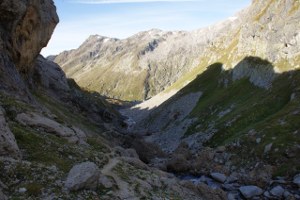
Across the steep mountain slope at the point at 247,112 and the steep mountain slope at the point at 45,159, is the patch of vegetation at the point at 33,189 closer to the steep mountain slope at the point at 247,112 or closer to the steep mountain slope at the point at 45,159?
the steep mountain slope at the point at 45,159

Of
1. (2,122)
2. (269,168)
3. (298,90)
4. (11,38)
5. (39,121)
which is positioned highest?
(298,90)

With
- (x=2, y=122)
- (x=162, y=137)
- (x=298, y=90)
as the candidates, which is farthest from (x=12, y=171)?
(x=162, y=137)

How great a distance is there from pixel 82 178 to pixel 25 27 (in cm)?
4234

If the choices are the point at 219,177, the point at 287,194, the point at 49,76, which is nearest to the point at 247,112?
the point at 219,177

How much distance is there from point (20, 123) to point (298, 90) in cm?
5137

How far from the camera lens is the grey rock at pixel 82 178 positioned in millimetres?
26505

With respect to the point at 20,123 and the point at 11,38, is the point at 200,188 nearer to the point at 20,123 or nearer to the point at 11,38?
the point at 20,123

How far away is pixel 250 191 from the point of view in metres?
45.7

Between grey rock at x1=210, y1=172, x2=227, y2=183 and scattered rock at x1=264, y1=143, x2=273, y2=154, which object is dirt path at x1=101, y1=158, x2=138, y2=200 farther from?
scattered rock at x1=264, y1=143, x2=273, y2=154

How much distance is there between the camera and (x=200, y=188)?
40.3m

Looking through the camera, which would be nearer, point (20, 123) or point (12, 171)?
point (12, 171)

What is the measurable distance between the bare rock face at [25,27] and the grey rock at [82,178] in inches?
1307

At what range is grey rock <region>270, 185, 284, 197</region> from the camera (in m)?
44.6

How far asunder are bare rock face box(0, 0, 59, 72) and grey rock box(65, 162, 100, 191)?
33189 millimetres
